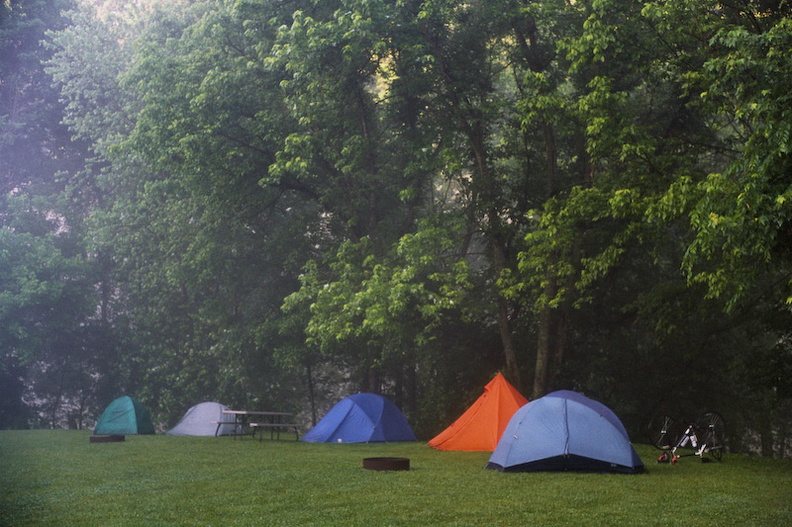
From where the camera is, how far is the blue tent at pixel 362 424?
21391 mm

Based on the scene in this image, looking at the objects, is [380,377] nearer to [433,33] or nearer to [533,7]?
[433,33]

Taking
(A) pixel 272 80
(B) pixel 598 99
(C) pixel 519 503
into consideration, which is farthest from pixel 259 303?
(C) pixel 519 503

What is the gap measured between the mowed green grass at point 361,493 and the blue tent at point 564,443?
1.41ft

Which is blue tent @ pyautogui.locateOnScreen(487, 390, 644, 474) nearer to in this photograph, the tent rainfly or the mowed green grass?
the mowed green grass

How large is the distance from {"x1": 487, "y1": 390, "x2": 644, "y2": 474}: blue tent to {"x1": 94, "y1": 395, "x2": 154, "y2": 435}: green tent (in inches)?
643

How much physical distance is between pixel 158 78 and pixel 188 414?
10779 millimetres

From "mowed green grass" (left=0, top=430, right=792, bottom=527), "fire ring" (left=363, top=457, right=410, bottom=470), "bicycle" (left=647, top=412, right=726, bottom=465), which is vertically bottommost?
"mowed green grass" (left=0, top=430, right=792, bottom=527)

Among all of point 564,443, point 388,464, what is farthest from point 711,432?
point 388,464

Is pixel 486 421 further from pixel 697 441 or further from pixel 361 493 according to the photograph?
pixel 361 493

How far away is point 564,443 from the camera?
12734 millimetres

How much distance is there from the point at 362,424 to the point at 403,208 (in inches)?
295

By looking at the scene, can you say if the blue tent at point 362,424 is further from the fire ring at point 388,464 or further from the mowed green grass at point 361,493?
the fire ring at point 388,464

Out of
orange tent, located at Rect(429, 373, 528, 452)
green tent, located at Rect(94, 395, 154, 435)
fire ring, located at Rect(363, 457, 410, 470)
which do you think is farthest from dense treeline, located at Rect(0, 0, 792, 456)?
fire ring, located at Rect(363, 457, 410, 470)

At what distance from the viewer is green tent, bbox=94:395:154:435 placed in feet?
85.0
